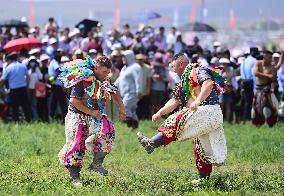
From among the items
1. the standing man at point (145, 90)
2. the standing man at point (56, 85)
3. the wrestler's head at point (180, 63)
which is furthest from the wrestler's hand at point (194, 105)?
the standing man at point (56, 85)

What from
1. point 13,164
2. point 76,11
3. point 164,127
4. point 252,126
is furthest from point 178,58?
point 76,11

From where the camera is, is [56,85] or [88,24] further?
[88,24]

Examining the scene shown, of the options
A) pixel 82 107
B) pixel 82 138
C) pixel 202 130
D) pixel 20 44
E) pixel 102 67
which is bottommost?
pixel 20 44

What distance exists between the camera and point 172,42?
83.0ft

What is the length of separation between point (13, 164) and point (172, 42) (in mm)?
13323

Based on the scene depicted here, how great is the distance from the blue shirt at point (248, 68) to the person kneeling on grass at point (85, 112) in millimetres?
9778

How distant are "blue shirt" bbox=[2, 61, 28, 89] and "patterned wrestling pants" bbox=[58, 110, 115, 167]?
27.3 feet

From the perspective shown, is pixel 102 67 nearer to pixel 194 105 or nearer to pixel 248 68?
pixel 194 105

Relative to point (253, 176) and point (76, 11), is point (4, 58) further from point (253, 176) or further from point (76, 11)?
point (76, 11)

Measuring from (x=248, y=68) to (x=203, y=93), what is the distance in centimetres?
1011

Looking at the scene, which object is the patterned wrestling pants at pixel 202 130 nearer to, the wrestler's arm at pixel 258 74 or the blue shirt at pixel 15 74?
the wrestler's arm at pixel 258 74

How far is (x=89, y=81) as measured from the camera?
10578 mm

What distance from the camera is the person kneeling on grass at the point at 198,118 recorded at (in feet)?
34.3

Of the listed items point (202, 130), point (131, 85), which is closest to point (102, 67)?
point (202, 130)
